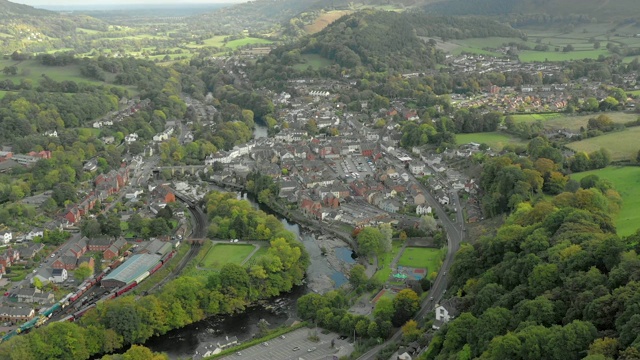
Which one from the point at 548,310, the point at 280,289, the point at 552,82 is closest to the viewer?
the point at 548,310

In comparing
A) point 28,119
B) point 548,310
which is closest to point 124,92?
point 28,119

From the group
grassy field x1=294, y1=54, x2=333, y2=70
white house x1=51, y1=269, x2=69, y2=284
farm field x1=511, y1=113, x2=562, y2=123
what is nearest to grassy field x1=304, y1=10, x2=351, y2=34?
grassy field x1=294, y1=54, x2=333, y2=70

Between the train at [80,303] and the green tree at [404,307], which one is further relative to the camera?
the train at [80,303]

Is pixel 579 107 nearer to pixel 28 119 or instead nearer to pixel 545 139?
pixel 545 139

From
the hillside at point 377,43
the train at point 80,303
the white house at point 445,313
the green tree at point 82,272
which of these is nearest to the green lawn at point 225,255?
the train at point 80,303

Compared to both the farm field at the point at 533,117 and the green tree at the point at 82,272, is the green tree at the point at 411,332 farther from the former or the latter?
the farm field at the point at 533,117

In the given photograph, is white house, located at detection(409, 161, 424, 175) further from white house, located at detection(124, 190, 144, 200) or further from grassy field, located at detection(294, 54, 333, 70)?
grassy field, located at detection(294, 54, 333, 70)
